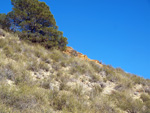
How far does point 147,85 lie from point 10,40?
9.77 metres

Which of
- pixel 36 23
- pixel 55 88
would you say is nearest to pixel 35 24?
pixel 36 23

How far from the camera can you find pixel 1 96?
4555mm

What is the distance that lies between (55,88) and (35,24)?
7.84 m

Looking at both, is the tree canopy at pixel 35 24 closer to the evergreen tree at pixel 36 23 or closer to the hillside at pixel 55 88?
the evergreen tree at pixel 36 23

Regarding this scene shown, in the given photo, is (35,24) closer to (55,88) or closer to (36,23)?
(36,23)

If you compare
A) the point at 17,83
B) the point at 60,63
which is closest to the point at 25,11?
the point at 60,63

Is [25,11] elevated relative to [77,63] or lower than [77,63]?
elevated

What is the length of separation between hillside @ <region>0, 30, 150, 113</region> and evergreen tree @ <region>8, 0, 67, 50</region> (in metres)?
1.50

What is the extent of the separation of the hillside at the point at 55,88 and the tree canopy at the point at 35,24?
1.45 metres

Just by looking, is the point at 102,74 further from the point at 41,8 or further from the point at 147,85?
the point at 41,8

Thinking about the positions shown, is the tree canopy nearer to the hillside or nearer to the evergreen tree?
the evergreen tree

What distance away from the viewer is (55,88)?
6234 mm

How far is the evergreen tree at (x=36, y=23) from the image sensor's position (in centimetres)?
1248

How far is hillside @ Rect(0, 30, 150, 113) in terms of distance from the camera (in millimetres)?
4753
